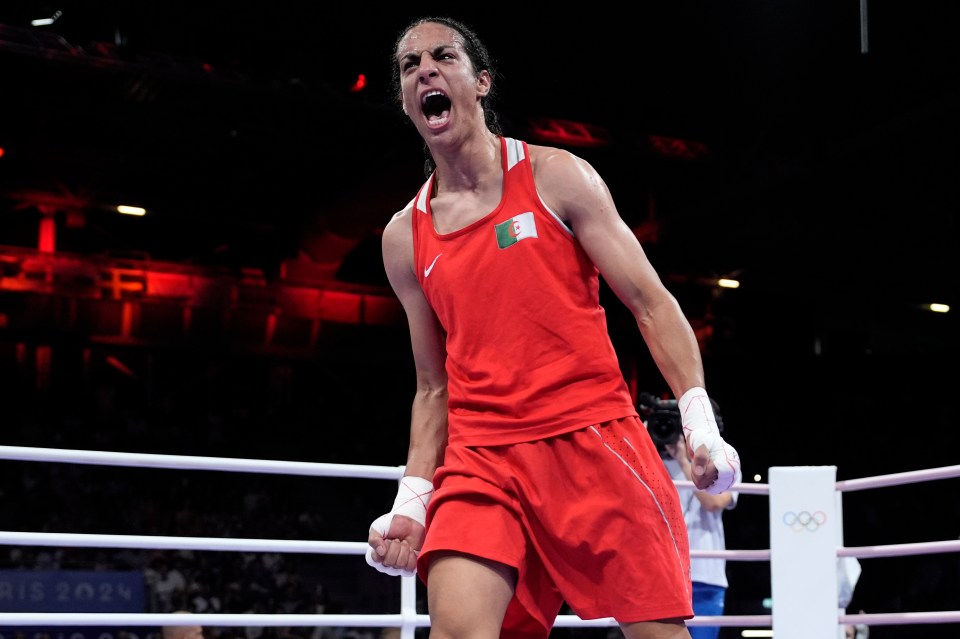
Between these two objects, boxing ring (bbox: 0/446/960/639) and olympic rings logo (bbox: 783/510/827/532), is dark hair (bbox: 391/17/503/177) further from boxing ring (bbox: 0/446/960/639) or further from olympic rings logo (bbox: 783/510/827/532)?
olympic rings logo (bbox: 783/510/827/532)

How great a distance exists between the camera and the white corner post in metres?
3.04

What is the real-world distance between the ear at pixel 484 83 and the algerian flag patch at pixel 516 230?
12.4 inches

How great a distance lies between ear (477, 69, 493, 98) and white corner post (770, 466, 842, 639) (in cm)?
140

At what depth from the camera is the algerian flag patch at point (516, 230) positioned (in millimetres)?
1984

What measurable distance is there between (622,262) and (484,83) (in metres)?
0.49

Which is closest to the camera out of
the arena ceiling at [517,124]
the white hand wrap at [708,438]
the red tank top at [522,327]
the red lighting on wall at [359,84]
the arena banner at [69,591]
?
the white hand wrap at [708,438]

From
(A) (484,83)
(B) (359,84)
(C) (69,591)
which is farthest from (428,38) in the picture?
(C) (69,591)

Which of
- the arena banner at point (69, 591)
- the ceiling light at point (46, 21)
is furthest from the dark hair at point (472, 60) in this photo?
the arena banner at point (69, 591)

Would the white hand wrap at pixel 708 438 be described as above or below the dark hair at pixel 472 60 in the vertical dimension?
below

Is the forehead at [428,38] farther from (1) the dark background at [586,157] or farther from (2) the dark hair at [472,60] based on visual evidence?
(1) the dark background at [586,157]

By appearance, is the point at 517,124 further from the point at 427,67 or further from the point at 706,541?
the point at 427,67

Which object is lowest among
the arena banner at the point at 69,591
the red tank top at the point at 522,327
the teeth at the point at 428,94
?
the arena banner at the point at 69,591

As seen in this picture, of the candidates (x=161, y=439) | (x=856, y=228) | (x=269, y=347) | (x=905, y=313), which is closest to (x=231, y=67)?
(x=269, y=347)

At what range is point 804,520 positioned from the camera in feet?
10.1
